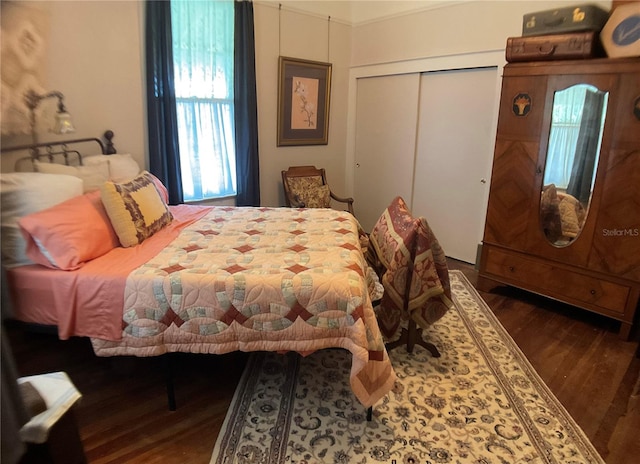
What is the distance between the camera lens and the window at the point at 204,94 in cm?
353

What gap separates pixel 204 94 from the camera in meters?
3.75

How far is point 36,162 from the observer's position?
2.47 meters

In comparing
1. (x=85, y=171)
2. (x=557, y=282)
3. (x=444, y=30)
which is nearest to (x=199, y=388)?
(x=85, y=171)

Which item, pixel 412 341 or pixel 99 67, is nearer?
pixel 412 341

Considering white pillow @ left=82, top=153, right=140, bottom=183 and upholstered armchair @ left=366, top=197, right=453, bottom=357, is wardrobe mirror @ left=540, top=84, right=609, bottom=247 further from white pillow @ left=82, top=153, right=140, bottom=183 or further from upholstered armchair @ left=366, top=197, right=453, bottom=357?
white pillow @ left=82, top=153, right=140, bottom=183

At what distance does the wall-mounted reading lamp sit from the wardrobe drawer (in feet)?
10.7

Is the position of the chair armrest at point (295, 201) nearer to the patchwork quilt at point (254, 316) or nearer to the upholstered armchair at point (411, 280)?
the upholstered armchair at point (411, 280)

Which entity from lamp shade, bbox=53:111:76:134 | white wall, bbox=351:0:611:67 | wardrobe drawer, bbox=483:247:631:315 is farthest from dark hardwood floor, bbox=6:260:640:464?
white wall, bbox=351:0:611:67

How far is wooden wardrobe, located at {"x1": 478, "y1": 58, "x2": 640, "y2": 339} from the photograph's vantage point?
261 centimetres

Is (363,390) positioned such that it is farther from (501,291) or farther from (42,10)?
(42,10)

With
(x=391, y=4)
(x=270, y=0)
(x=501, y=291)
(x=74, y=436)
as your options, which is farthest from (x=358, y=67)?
(x=74, y=436)

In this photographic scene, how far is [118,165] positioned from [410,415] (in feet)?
8.45

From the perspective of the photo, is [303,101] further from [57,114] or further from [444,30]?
[57,114]

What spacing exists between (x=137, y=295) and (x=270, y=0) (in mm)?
3385
